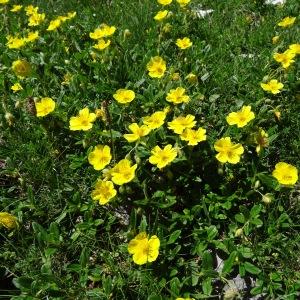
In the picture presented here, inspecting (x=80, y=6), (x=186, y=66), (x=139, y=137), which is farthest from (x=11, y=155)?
(x=80, y=6)

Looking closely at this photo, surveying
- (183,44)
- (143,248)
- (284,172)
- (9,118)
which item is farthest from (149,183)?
(183,44)

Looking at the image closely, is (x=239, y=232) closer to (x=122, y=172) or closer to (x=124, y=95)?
(x=122, y=172)

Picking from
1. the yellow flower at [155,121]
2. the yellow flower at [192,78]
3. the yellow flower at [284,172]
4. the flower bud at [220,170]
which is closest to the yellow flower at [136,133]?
the yellow flower at [155,121]

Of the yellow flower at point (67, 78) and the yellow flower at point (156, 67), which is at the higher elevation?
the yellow flower at point (156, 67)

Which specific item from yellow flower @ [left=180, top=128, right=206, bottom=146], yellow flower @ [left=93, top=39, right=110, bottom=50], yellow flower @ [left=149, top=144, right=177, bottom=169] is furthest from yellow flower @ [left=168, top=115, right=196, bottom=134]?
yellow flower @ [left=93, top=39, right=110, bottom=50]

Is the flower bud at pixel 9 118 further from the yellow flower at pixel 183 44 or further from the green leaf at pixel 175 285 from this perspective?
the green leaf at pixel 175 285

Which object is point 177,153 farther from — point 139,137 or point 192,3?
point 192,3

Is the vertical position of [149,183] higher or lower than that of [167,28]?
lower
